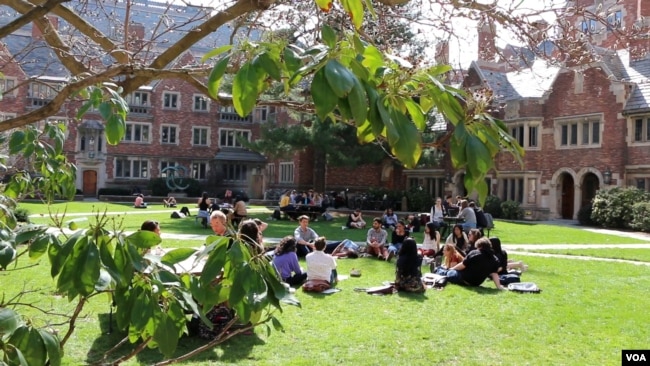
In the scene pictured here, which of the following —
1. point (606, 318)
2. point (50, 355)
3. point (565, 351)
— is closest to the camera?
point (50, 355)

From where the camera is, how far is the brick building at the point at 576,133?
27.0m

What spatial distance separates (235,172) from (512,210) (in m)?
23.1

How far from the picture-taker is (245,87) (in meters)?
1.53

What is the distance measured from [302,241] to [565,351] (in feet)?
24.7

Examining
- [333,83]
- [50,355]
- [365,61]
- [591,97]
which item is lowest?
[50,355]

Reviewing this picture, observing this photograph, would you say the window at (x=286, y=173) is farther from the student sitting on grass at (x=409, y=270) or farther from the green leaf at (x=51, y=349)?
the green leaf at (x=51, y=349)

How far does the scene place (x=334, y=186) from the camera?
4131 cm

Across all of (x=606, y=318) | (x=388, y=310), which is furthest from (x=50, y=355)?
(x=606, y=318)

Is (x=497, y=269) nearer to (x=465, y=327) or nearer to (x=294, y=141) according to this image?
(x=465, y=327)

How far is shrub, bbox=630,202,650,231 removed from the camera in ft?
77.4

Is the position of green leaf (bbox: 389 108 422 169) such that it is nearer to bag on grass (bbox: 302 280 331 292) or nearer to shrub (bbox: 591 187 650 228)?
bag on grass (bbox: 302 280 331 292)

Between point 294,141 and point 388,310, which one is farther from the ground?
point 294,141

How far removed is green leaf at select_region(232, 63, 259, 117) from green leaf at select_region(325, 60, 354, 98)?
0.23m

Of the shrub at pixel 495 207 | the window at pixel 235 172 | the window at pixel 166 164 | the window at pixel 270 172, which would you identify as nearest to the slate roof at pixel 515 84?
the shrub at pixel 495 207
